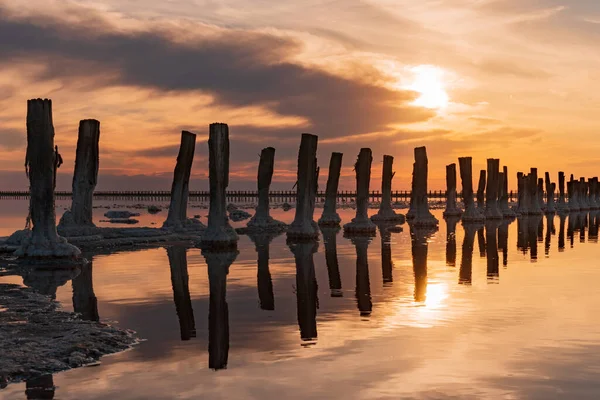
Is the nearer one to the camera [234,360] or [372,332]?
[234,360]

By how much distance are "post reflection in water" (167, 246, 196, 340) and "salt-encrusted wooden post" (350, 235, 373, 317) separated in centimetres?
261

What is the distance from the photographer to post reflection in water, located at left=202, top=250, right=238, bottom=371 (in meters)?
8.81

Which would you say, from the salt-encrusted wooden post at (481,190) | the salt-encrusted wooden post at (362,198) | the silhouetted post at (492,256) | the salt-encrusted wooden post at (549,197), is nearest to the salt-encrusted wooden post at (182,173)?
the salt-encrusted wooden post at (362,198)

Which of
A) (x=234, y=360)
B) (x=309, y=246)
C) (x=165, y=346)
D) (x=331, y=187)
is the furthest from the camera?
(x=331, y=187)

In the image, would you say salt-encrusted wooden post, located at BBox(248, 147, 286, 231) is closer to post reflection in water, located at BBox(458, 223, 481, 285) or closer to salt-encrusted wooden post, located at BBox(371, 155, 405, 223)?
post reflection in water, located at BBox(458, 223, 481, 285)

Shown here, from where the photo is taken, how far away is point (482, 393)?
7148 millimetres

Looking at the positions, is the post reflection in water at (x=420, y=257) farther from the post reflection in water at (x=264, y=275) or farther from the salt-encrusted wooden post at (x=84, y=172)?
the salt-encrusted wooden post at (x=84, y=172)

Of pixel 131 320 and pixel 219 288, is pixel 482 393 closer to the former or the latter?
pixel 131 320

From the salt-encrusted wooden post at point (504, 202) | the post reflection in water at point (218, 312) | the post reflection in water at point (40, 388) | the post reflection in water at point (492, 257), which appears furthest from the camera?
the salt-encrusted wooden post at point (504, 202)

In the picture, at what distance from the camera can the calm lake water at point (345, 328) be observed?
295 inches

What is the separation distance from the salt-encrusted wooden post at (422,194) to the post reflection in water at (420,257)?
3.40ft

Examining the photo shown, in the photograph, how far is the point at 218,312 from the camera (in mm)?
12016

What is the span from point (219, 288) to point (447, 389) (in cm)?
823

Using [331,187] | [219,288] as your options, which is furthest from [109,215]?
[219,288]
